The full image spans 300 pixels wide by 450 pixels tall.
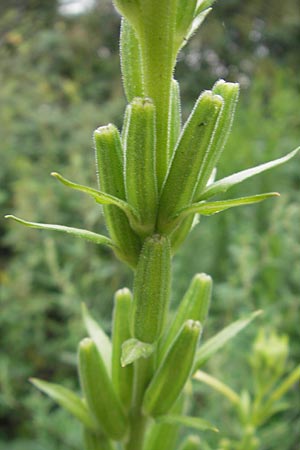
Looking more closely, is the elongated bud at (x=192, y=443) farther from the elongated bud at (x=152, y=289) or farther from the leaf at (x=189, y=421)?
the elongated bud at (x=152, y=289)

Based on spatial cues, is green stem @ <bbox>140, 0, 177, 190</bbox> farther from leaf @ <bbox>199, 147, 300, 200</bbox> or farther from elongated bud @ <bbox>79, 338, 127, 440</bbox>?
elongated bud @ <bbox>79, 338, 127, 440</bbox>

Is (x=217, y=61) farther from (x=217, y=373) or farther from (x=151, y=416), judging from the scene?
(x=151, y=416)

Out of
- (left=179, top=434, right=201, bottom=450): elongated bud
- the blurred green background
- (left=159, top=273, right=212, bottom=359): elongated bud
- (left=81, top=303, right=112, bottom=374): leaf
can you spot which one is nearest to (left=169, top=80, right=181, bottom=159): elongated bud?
(left=159, top=273, right=212, bottom=359): elongated bud

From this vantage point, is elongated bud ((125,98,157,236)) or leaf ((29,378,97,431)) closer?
elongated bud ((125,98,157,236))

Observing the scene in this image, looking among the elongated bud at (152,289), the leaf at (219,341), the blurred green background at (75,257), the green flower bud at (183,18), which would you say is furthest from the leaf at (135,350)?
the blurred green background at (75,257)

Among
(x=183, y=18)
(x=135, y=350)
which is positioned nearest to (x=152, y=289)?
(x=135, y=350)

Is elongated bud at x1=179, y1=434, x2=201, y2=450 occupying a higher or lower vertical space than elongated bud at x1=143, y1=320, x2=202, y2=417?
lower

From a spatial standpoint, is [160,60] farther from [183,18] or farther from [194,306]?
[194,306]

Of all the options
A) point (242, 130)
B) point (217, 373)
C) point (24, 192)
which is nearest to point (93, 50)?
point (242, 130)
